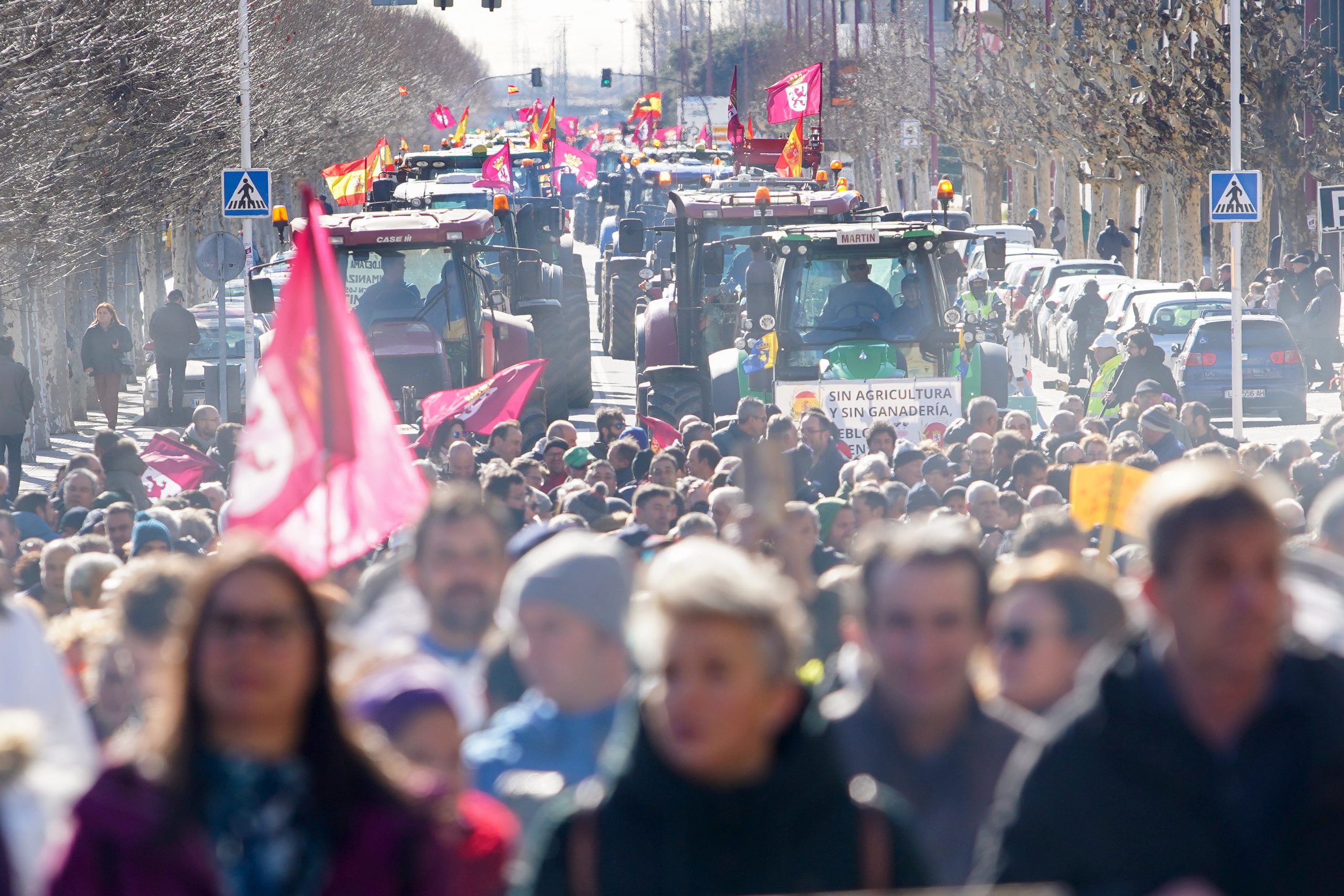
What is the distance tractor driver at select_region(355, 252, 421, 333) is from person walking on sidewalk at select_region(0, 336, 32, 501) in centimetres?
409

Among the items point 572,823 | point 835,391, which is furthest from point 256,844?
point 835,391

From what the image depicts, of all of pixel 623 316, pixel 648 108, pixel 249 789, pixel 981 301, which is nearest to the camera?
pixel 249 789

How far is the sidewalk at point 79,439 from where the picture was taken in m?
22.7

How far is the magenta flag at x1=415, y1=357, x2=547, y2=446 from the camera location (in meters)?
13.3

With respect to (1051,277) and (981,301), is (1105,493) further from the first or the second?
(1051,277)

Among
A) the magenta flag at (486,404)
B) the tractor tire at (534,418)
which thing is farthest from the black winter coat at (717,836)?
the tractor tire at (534,418)

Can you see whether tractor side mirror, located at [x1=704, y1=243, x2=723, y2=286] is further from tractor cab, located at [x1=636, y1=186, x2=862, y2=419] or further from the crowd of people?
the crowd of people

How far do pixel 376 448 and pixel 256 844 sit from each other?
305cm

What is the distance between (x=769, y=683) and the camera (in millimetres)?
3213

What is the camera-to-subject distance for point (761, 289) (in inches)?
616

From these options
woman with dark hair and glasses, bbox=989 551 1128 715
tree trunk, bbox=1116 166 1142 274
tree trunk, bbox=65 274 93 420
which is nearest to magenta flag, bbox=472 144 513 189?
tree trunk, bbox=65 274 93 420

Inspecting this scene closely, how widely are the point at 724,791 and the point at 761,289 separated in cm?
1264

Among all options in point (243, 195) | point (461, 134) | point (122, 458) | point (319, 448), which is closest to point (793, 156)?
point (243, 195)

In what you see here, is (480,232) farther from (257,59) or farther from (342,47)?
(342,47)
